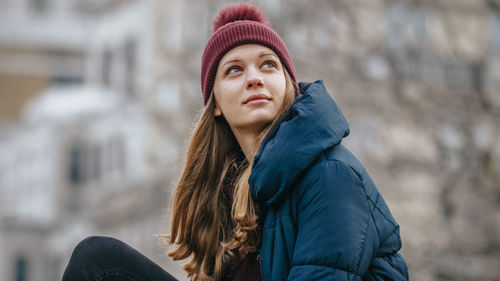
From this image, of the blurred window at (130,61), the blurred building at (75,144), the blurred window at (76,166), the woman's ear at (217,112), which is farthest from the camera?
the blurred window at (76,166)

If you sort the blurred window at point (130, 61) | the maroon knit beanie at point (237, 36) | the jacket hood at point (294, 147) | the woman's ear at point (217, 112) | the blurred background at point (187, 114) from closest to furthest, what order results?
the jacket hood at point (294, 147) → the maroon knit beanie at point (237, 36) → the woman's ear at point (217, 112) → the blurred background at point (187, 114) → the blurred window at point (130, 61)

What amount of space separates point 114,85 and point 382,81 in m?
39.9

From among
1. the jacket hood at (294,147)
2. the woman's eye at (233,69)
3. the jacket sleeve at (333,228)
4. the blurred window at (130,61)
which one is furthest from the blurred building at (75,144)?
the jacket sleeve at (333,228)

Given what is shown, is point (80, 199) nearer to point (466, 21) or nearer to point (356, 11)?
point (466, 21)

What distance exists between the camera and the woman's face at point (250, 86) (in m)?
4.14

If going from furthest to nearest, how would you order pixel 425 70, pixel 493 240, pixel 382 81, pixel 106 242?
pixel 425 70 < pixel 382 81 < pixel 493 240 < pixel 106 242

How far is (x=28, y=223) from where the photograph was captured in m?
52.7

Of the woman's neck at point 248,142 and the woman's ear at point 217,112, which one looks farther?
the woman's ear at point 217,112

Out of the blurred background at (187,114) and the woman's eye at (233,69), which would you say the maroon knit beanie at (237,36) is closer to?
the woman's eye at (233,69)

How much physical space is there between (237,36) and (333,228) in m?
1.03

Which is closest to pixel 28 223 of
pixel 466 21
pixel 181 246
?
pixel 466 21

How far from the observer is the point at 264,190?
12.4ft

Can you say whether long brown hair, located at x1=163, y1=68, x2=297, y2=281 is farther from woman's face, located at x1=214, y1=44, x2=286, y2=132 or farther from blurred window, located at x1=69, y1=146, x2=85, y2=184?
blurred window, located at x1=69, y1=146, x2=85, y2=184

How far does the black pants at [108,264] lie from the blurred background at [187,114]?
43 centimetres
